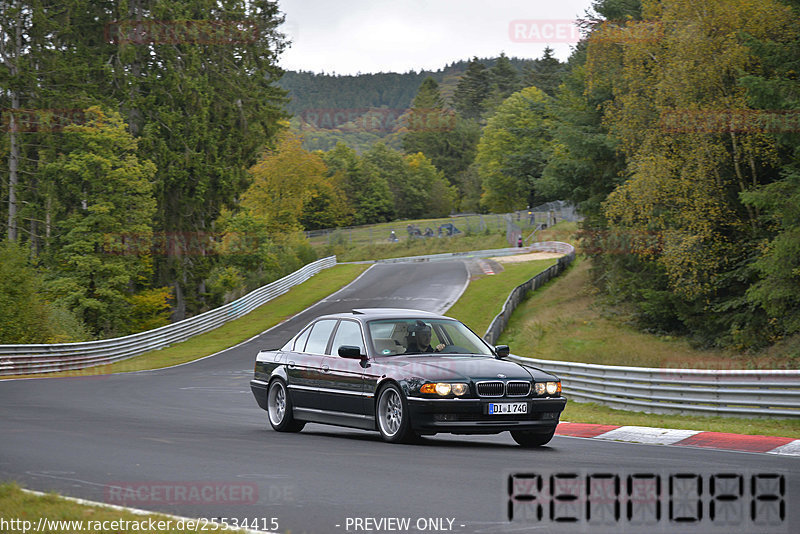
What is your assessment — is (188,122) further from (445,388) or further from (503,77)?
(503,77)

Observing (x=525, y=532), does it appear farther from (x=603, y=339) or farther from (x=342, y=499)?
(x=603, y=339)

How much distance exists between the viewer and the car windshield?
1202cm

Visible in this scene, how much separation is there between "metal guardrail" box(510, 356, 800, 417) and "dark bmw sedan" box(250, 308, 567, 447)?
211 inches

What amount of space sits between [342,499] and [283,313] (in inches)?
1842

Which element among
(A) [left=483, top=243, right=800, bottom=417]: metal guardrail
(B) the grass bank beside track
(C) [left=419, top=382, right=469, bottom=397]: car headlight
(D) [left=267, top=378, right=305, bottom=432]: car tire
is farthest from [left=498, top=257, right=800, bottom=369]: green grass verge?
(C) [left=419, top=382, right=469, bottom=397]: car headlight

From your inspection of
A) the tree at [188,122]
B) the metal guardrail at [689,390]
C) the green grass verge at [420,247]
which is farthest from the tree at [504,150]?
the metal guardrail at [689,390]

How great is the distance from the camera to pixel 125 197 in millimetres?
49656

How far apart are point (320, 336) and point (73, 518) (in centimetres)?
680

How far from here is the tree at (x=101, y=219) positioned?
47.9 metres

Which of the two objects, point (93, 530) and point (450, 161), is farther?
point (450, 161)

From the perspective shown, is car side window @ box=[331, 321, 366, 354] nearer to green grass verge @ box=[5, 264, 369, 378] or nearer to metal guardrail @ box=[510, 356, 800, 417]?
metal guardrail @ box=[510, 356, 800, 417]

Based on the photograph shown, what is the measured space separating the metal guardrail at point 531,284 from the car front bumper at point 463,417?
19.5 metres

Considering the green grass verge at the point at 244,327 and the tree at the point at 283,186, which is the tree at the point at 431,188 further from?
the green grass verge at the point at 244,327

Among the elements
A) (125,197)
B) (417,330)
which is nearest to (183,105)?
(125,197)
